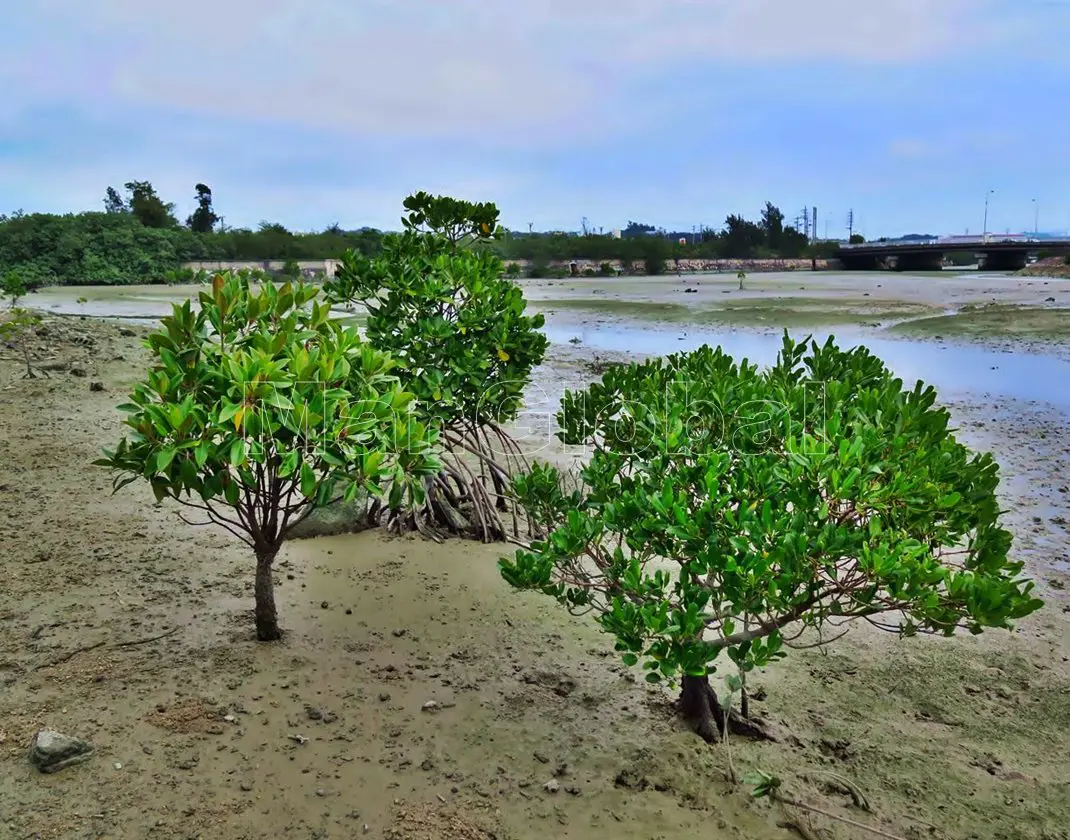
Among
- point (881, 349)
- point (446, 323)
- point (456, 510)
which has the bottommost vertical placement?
point (456, 510)

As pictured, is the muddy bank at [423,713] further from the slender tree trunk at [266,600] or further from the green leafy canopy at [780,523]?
the green leafy canopy at [780,523]

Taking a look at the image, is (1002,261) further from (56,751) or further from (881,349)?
(56,751)

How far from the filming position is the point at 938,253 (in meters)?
41.0

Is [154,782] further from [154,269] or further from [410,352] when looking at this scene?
[154,269]

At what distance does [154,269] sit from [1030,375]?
2867 centimetres

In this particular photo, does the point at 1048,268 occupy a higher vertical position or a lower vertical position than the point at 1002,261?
lower

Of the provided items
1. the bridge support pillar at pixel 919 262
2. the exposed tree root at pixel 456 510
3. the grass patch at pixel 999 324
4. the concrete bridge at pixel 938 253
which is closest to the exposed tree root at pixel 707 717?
the exposed tree root at pixel 456 510

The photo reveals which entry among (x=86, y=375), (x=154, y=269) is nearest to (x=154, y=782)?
(x=86, y=375)

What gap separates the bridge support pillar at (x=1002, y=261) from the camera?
39.5m

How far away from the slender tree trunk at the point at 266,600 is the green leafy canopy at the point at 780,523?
140 cm

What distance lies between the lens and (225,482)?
2879 mm

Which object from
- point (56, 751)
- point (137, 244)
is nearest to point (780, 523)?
point (56, 751)

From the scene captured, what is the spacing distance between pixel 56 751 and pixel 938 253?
4549cm

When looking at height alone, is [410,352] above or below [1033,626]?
above
